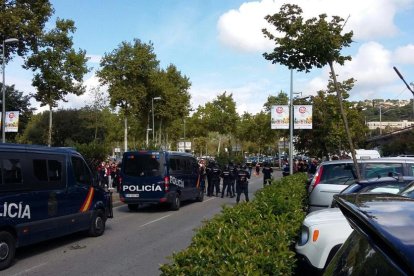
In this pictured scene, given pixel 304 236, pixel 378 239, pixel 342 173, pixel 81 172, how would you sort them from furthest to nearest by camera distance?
pixel 81 172 < pixel 342 173 < pixel 304 236 < pixel 378 239

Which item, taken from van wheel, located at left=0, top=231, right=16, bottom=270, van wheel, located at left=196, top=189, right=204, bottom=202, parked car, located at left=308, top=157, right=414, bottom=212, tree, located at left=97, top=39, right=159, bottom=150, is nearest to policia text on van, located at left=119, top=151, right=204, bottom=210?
van wheel, located at left=196, top=189, right=204, bottom=202

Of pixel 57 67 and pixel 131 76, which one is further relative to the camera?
pixel 131 76

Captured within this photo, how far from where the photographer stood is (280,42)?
42.1 feet

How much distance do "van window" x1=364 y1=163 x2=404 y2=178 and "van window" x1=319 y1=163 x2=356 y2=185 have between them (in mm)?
337

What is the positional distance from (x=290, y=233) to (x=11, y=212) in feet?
18.2

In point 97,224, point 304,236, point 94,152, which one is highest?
point 94,152

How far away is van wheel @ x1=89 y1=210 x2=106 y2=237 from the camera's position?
12.2m

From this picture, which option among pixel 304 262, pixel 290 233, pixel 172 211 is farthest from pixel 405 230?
pixel 172 211

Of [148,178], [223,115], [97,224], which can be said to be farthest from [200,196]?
[223,115]

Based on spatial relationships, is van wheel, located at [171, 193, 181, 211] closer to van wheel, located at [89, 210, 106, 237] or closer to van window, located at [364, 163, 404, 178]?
van wheel, located at [89, 210, 106, 237]

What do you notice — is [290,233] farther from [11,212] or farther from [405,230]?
[11,212]

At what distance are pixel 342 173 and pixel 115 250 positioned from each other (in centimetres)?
533

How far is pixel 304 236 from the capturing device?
6.50 m

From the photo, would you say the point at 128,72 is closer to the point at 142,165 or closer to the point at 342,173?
the point at 142,165
